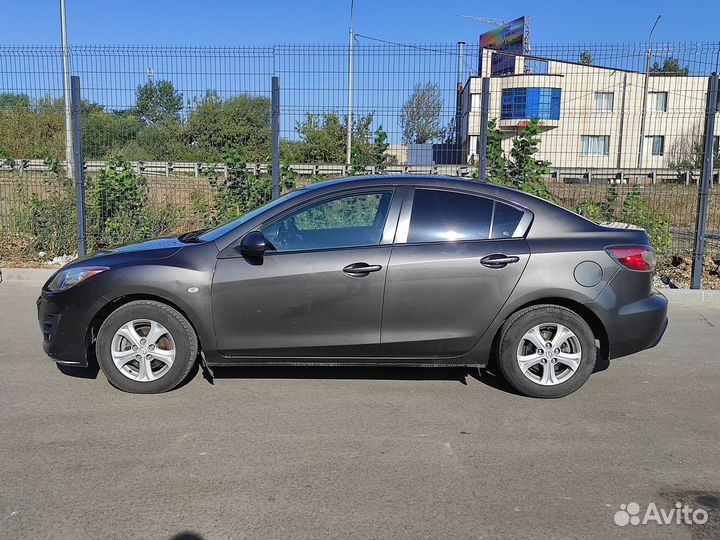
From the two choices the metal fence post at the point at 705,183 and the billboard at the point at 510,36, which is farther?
the billboard at the point at 510,36

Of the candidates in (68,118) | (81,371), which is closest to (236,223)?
(81,371)

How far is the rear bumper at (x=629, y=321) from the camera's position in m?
5.02

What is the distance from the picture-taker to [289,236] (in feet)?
16.9

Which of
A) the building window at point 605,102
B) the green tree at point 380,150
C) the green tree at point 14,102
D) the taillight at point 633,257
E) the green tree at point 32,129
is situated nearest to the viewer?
the taillight at point 633,257

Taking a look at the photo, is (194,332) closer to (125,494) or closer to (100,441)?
(100,441)

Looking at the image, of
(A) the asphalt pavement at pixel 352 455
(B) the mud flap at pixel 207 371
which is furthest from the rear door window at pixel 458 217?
(B) the mud flap at pixel 207 371

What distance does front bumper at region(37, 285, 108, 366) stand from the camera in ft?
16.5

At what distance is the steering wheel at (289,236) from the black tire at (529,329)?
5.55 feet

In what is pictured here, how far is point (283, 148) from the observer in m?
9.91

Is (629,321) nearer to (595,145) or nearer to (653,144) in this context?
(595,145)

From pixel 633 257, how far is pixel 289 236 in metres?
2.62

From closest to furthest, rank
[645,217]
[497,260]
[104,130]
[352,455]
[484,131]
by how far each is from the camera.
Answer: [352,455], [497,260], [484,131], [645,217], [104,130]

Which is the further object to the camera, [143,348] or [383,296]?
[143,348]

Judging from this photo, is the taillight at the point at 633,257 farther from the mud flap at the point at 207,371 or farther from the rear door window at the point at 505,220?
the mud flap at the point at 207,371
